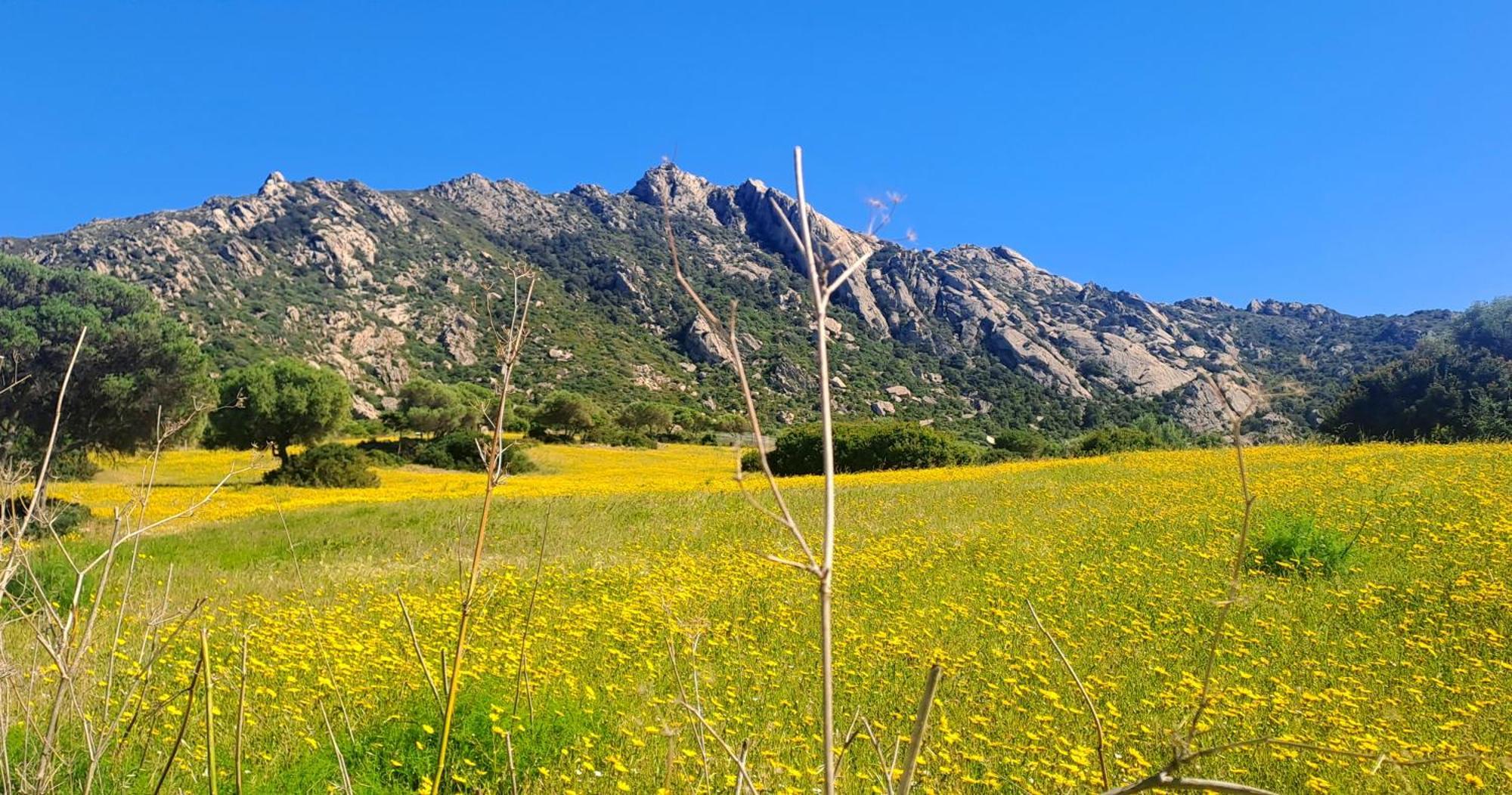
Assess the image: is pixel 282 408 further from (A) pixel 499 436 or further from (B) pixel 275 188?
(B) pixel 275 188

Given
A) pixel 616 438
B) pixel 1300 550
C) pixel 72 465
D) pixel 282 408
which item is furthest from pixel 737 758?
pixel 616 438

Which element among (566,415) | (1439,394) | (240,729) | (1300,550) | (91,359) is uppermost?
(91,359)

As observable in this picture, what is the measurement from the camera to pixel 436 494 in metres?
21.9

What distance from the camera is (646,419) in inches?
2260

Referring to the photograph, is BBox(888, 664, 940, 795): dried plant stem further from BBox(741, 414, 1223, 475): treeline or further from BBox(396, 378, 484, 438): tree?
BBox(396, 378, 484, 438): tree

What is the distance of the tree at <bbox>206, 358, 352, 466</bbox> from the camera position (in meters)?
30.9

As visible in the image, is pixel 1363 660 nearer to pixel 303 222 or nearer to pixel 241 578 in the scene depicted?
pixel 241 578

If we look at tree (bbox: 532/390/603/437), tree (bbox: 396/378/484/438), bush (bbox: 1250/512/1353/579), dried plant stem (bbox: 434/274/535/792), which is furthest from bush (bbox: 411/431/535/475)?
dried plant stem (bbox: 434/274/535/792)

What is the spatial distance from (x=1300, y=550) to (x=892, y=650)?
15.0 ft

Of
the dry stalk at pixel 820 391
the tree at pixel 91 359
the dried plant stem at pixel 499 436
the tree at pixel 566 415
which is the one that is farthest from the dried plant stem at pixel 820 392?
the tree at pixel 566 415

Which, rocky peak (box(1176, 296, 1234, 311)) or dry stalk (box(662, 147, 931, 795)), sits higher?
rocky peak (box(1176, 296, 1234, 311))

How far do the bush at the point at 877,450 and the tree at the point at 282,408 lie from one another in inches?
765

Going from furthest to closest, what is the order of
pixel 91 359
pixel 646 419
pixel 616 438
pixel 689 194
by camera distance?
pixel 689 194 → pixel 646 419 → pixel 616 438 → pixel 91 359

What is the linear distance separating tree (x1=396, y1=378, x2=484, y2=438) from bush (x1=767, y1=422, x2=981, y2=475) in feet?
60.0
